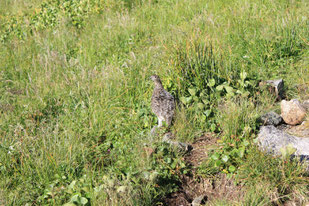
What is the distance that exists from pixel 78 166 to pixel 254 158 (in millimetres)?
2064

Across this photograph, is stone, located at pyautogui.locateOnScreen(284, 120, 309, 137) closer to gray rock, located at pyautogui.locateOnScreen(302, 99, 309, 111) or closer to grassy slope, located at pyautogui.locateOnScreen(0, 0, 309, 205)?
gray rock, located at pyautogui.locateOnScreen(302, 99, 309, 111)

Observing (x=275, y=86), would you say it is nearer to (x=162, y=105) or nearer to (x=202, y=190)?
(x=162, y=105)

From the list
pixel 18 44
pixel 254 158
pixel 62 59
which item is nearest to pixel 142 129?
pixel 254 158

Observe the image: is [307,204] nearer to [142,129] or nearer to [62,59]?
[142,129]

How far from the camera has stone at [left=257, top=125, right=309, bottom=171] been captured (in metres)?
3.43

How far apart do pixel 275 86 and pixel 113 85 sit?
2.56 metres

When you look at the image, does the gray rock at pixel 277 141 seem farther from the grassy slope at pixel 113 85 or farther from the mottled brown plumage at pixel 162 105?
the mottled brown plumage at pixel 162 105

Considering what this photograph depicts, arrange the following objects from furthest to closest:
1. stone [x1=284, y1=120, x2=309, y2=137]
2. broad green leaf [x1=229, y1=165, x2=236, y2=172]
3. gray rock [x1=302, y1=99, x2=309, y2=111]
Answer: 1. gray rock [x1=302, y1=99, x2=309, y2=111]
2. stone [x1=284, y1=120, x2=309, y2=137]
3. broad green leaf [x1=229, y1=165, x2=236, y2=172]

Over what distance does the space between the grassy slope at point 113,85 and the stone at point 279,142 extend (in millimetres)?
251

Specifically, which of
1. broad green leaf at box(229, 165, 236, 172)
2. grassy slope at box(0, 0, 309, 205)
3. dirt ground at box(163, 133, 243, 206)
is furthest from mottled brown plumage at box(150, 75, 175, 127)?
broad green leaf at box(229, 165, 236, 172)

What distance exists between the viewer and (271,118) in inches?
164

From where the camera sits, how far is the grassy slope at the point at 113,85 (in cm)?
367

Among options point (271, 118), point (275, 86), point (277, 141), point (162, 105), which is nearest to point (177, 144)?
point (162, 105)

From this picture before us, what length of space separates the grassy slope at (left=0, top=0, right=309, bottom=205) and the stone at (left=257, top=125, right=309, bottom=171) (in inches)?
9.9
